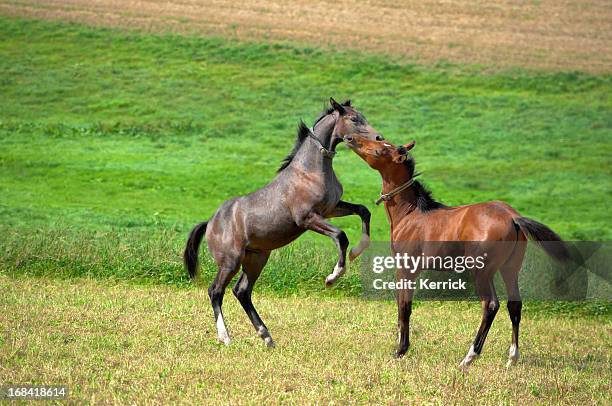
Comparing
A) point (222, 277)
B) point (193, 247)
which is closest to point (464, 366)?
point (222, 277)

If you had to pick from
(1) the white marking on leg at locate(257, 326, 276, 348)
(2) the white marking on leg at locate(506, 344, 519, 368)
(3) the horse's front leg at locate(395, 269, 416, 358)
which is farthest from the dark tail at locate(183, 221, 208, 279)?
(2) the white marking on leg at locate(506, 344, 519, 368)

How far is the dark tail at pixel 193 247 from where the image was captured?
1226cm

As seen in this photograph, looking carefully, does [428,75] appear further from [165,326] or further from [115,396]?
[115,396]

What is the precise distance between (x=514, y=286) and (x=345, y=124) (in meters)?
2.71

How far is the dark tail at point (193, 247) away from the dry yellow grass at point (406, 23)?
101 feet

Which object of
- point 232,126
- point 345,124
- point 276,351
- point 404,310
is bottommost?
point 232,126

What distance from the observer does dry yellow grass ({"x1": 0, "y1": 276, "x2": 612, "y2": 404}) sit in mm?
8602

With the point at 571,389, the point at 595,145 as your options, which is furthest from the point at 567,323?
the point at 595,145

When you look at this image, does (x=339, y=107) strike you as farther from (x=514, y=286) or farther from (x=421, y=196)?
(x=514, y=286)

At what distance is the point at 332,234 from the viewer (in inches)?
416

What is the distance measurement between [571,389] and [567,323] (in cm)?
453

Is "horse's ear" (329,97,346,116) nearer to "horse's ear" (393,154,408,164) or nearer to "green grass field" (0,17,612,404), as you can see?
"horse's ear" (393,154,408,164)

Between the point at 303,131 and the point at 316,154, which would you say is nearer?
the point at 316,154

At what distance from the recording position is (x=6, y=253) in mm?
15711
